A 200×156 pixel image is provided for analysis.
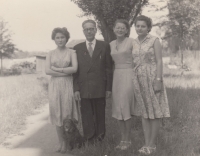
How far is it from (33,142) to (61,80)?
152 centimetres

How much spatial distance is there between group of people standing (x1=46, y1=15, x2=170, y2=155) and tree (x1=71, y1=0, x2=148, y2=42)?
16.6 ft

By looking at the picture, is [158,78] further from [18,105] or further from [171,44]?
[171,44]

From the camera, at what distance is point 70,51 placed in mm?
4508

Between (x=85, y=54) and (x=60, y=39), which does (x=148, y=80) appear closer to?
(x=85, y=54)

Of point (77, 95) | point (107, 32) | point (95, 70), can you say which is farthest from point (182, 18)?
point (77, 95)

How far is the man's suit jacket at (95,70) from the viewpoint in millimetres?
4426

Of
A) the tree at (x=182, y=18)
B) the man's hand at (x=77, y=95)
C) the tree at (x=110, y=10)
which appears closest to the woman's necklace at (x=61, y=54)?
the man's hand at (x=77, y=95)

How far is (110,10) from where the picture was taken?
9.37 meters

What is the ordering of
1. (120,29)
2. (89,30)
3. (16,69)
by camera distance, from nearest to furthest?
(120,29) → (89,30) → (16,69)

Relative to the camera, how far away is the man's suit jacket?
4.43 metres

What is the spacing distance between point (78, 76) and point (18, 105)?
4.46 meters

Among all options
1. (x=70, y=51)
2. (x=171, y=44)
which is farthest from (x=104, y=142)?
(x=171, y=44)

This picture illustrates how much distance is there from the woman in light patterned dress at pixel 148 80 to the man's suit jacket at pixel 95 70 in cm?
50

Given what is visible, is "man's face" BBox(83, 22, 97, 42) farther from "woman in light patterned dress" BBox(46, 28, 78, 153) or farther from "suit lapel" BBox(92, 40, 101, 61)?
"woman in light patterned dress" BBox(46, 28, 78, 153)
